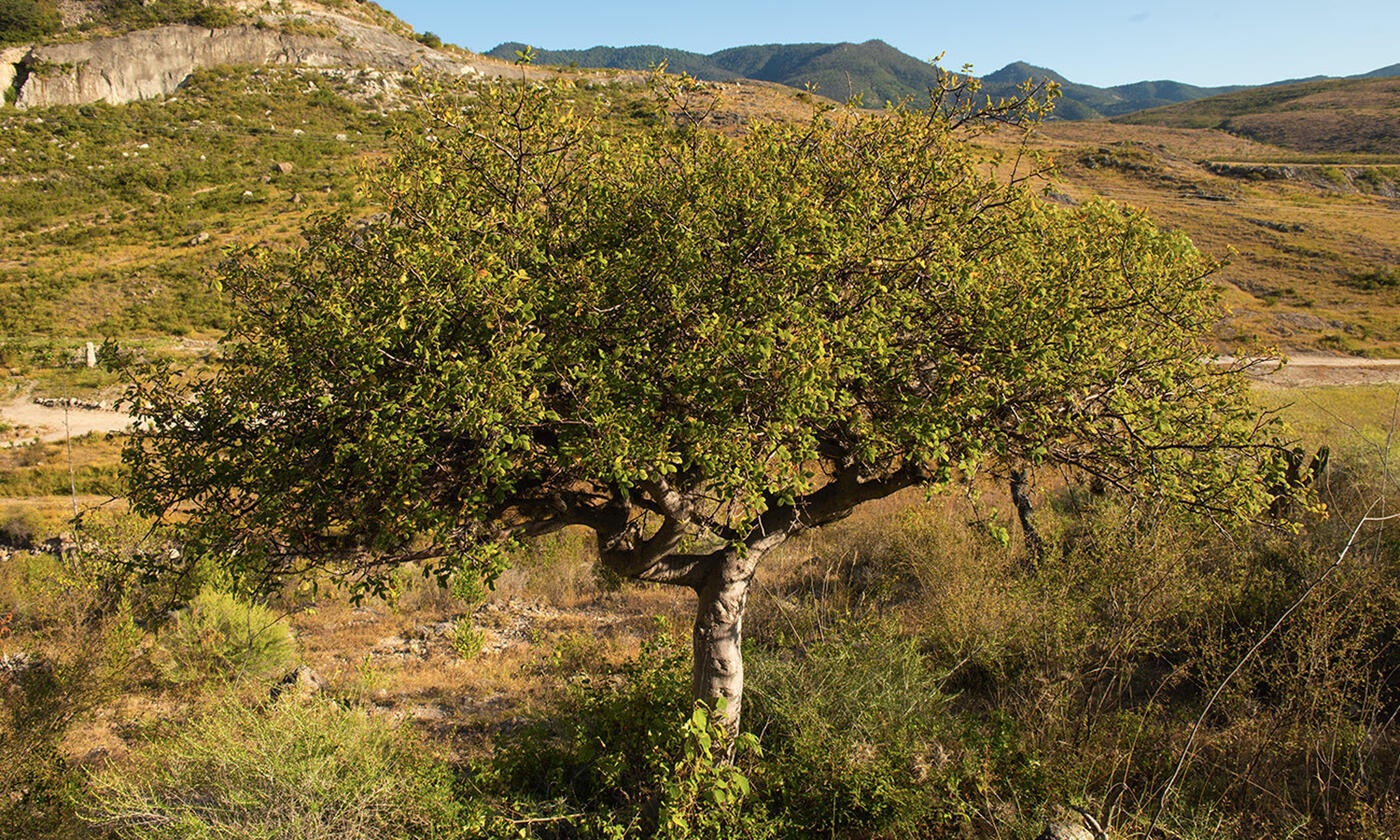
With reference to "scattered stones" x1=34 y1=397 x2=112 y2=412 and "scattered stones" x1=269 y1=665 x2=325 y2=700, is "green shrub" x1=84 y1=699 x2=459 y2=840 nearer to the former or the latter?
"scattered stones" x1=269 y1=665 x2=325 y2=700

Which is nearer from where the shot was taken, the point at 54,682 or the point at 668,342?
the point at 668,342

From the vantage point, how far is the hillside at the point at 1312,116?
11569cm

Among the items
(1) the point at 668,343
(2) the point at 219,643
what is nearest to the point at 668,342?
(1) the point at 668,343

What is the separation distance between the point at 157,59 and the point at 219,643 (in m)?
80.3

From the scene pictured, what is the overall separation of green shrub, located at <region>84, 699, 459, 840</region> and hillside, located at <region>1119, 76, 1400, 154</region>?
139 meters

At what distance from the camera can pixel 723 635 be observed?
6.57 meters

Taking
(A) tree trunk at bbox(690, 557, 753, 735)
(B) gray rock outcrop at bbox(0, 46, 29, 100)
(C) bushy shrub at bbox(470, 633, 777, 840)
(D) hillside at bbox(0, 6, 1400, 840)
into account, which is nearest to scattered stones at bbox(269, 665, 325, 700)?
(D) hillside at bbox(0, 6, 1400, 840)

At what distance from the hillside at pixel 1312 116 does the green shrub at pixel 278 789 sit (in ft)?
456

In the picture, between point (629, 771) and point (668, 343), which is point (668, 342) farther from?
point (629, 771)

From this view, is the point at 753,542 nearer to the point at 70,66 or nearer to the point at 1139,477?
the point at 1139,477

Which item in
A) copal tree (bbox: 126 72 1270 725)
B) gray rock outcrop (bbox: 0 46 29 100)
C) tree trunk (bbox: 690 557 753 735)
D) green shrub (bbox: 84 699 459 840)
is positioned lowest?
green shrub (bbox: 84 699 459 840)

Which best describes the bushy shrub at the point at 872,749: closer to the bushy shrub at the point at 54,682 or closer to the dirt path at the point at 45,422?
the bushy shrub at the point at 54,682

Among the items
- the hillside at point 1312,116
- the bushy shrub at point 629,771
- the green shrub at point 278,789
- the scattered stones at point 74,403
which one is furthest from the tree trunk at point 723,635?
the hillside at point 1312,116

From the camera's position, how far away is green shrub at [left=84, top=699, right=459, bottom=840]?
216 inches
